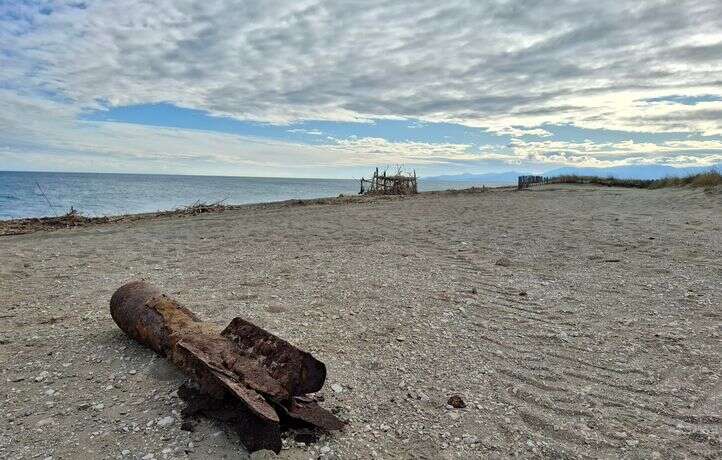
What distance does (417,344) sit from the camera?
162 inches

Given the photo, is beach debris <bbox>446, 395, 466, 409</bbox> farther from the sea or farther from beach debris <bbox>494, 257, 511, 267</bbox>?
the sea

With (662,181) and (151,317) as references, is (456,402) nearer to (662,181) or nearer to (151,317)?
(151,317)

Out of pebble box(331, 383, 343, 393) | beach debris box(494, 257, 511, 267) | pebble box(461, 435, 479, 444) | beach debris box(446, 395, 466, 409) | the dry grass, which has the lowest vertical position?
pebble box(461, 435, 479, 444)

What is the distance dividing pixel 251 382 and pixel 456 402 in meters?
1.37

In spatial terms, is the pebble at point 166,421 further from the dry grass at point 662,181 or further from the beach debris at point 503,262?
the dry grass at point 662,181

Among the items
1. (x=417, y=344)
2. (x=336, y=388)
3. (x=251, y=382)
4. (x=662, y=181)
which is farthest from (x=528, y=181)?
(x=251, y=382)

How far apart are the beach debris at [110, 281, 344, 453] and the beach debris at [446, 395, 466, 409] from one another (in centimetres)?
81

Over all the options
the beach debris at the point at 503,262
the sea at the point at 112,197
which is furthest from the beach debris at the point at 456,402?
the sea at the point at 112,197

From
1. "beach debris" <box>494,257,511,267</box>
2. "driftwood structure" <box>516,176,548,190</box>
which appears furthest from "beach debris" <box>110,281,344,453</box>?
"driftwood structure" <box>516,176,548,190</box>

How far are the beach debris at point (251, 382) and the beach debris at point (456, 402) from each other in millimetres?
808

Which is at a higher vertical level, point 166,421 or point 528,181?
point 528,181

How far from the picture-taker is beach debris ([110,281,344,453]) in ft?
8.41

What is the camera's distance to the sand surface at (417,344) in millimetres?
2730

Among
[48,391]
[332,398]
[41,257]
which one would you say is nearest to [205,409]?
[332,398]
